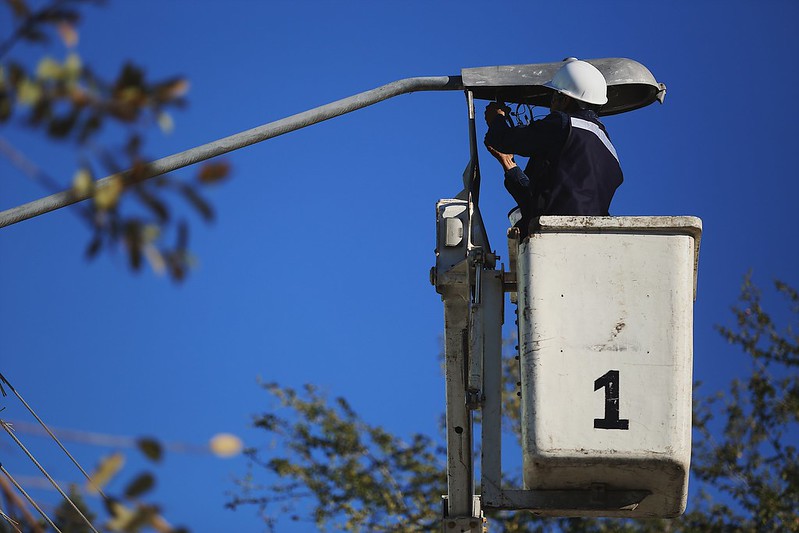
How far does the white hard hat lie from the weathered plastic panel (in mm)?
1008

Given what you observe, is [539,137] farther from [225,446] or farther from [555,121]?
[225,446]

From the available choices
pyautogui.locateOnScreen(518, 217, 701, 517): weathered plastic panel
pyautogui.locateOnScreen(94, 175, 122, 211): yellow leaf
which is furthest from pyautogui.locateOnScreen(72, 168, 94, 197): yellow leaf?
pyautogui.locateOnScreen(518, 217, 701, 517): weathered plastic panel

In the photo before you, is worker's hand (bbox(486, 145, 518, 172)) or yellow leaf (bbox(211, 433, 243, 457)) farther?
worker's hand (bbox(486, 145, 518, 172))

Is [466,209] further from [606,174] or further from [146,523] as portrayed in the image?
[146,523]

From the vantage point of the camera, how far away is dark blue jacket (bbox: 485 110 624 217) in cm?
521

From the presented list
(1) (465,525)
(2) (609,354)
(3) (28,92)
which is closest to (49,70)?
(3) (28,92)

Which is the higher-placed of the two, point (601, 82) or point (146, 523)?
point (601, 82)

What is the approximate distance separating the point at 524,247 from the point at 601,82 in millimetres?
1184

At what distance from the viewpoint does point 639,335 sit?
4605 mm

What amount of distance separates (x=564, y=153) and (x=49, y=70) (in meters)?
3.85

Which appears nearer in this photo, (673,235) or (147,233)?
(147,233)

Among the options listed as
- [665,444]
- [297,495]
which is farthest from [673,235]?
[297,495]

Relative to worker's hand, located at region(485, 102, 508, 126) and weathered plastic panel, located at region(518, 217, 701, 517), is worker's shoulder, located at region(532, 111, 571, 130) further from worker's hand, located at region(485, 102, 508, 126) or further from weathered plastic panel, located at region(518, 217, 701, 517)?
weathered plastic panel, located at region(518, 217, 701, 517)

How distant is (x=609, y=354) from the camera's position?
Result: 458cm
